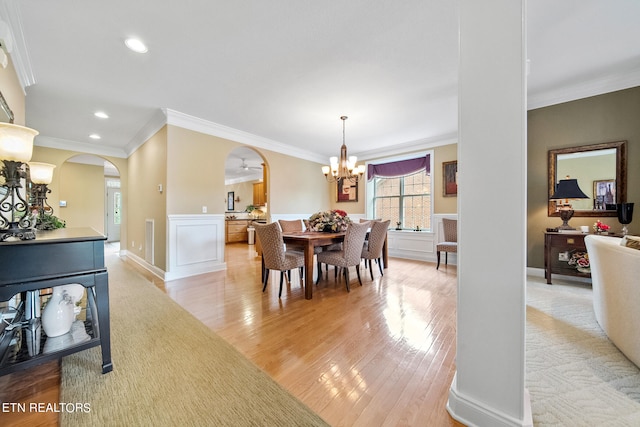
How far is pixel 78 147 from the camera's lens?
16.9 ft

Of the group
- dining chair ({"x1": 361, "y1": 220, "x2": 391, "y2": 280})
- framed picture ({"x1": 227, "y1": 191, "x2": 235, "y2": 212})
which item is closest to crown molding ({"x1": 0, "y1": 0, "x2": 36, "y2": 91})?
dining chair ({"x1": 361, "y1": 220, "x2": 391, "y2": 280})

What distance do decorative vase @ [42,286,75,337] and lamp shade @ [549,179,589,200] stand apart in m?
5.20

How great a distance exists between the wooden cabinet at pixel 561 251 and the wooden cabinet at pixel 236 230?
780 centimetres


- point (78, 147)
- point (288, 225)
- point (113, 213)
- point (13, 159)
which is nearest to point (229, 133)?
point (288, 225)

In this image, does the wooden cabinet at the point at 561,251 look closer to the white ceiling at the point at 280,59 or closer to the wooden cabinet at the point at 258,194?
the white ceiling at the point at 280,59

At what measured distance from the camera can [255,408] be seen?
1260 mm

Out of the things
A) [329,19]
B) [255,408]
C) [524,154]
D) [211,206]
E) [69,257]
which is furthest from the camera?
[211,206]

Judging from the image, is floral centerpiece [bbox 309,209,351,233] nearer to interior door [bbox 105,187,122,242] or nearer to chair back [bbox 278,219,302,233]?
chair back [bbox 278,219,302,233]

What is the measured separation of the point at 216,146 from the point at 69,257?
327 cm

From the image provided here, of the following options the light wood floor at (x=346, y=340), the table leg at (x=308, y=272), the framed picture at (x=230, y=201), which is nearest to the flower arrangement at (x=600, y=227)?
the light wood floor at (x=346, y=340)

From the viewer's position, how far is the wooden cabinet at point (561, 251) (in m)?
3.02

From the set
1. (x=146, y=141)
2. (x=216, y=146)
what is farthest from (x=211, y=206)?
(x=146, y=141)

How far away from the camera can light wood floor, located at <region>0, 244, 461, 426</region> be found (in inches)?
51.1

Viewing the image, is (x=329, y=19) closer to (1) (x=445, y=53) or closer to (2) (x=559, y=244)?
(1) (x=445, y=53)
